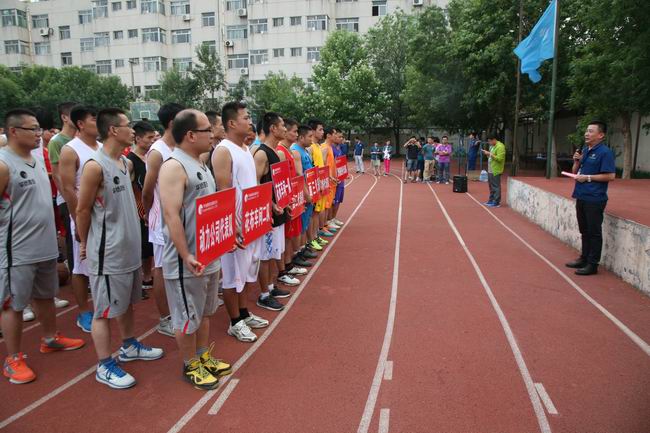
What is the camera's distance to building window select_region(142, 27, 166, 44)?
137ft

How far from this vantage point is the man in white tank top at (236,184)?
376cm

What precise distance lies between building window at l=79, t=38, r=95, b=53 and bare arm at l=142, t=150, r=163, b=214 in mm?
47979

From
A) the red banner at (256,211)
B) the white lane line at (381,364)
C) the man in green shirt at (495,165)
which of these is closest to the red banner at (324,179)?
the white lane line at (381,364)

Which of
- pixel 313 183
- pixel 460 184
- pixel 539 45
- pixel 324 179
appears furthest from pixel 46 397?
pixel 460 184

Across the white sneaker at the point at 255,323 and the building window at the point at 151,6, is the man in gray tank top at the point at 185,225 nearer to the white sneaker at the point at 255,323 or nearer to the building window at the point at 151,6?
the white sneaker at the point at 255,323

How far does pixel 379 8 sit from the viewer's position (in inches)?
1517

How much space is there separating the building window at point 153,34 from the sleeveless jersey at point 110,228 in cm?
4433

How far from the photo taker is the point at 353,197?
45.4 ft

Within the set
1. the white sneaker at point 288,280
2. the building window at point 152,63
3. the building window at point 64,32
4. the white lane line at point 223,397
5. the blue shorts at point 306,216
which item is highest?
the building window at point 64,32

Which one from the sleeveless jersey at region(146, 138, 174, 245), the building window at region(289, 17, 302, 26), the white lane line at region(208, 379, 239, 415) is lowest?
the white lane line at region(208, 379, 239, 415)

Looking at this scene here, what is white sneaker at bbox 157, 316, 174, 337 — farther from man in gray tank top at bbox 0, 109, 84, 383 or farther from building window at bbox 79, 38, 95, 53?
building window at bbox 79, 38, 95, 53

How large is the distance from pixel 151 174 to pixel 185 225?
4.17ft

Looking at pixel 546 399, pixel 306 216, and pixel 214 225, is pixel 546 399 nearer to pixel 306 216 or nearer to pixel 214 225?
pixel 214 225

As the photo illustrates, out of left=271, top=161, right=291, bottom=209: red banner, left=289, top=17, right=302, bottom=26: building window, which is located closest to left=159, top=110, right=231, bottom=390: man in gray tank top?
left=271, top=161, right=291, bottom=209: red banner
